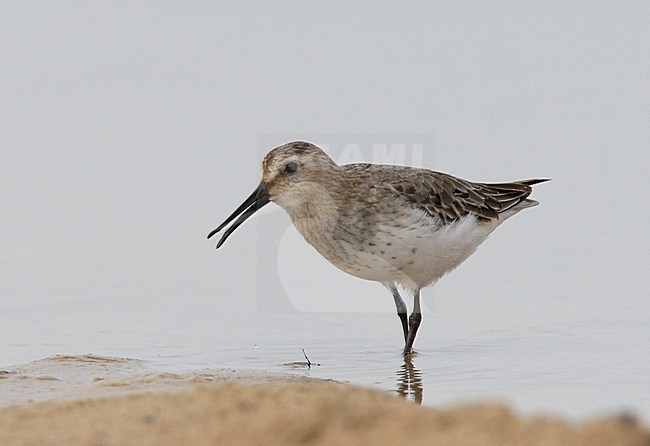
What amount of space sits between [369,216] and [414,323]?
85 centimetres

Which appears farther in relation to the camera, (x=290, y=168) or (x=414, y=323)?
(x=414, y=323)

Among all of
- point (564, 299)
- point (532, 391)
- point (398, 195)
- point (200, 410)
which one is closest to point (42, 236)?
point (398, 195)

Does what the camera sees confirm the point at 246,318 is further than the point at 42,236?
No

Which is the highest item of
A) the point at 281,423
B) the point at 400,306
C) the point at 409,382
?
the point at 400,306

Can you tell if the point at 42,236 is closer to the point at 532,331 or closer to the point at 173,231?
the point at 173,231

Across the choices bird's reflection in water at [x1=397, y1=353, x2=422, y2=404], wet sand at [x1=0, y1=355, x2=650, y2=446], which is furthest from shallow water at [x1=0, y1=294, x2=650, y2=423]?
wet sand at [x1=0, y1=355, x2=650, y2=446]

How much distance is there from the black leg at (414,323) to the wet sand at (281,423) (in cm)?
323

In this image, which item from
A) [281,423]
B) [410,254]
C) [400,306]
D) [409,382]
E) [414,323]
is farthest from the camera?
[400,306]

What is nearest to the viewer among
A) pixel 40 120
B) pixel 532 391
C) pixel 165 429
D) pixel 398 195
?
pixel 165 429

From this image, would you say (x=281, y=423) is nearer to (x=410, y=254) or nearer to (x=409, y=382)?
(x=409, y=382)

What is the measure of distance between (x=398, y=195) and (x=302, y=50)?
Result: 6641 mm

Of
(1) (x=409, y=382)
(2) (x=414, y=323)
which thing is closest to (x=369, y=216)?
(2) (x=414, y=323)

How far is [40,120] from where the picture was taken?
12195 millimetres

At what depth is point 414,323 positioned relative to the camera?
7.27 meters
